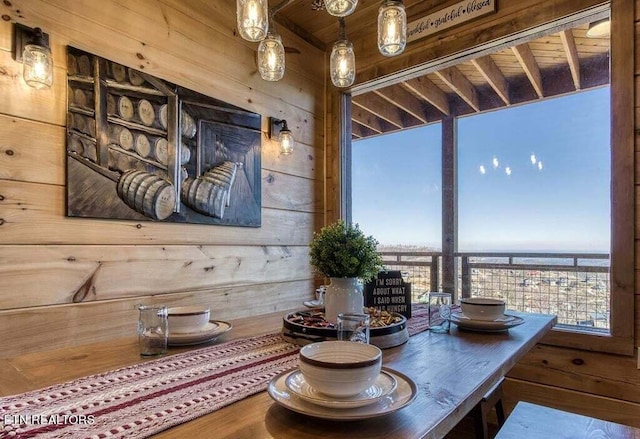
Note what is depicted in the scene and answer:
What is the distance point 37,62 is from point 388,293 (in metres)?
1.54

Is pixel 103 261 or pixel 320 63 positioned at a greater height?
pixel 320 63

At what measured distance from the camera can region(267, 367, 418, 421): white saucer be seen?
704 mm

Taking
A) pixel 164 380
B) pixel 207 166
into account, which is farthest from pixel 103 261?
pixel 164 380

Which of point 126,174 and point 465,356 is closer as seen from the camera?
point 465,356

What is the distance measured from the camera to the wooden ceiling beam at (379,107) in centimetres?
286

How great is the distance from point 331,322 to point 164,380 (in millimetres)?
544

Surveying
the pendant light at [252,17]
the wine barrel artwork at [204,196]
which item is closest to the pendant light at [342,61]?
the pendant light at [252,17]

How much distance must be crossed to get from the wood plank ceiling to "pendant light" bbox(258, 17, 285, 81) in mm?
741

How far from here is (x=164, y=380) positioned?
902 mm

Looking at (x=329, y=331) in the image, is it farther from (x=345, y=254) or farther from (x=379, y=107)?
(x=379, y=107)

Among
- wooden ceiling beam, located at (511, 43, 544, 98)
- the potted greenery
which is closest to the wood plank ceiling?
wooden ceiling beam, located at (511, 43, 544, 98)

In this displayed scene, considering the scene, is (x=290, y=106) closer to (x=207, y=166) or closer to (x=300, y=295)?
(x=207, y=166)

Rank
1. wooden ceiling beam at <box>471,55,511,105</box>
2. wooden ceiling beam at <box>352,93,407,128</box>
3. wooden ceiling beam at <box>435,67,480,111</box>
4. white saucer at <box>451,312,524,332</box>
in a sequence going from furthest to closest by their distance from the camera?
wooden ceiling beam at <box>352,93,407,128</box> → wooden ceiling beam at <box>435,67,480,111</box> → wooden ceiling beam at <box>471,55,511,105</box> → white saucer at <box>451,312,524,332</box>

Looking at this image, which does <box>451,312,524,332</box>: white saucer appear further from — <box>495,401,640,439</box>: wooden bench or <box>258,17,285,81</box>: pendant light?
<box>258,17,285,81</box>: pendant light
